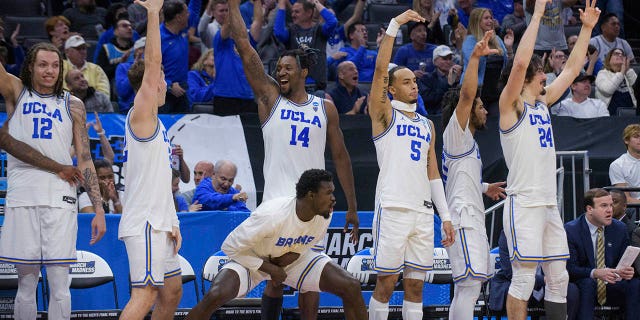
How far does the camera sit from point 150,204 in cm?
793

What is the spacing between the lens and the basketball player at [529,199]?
8984 mm

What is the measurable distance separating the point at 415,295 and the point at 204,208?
317 centimetres

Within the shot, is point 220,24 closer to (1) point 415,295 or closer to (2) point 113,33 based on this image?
(2) point 113,33

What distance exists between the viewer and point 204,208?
1122cm

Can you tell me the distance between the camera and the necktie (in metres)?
10.4

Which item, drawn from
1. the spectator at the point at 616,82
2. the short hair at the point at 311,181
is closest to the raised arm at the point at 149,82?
the short hair at the point at 311,181

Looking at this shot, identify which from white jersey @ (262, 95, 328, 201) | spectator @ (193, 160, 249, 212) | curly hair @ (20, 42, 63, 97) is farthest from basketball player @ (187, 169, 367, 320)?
spectator @ (193, 160, 249, 212)

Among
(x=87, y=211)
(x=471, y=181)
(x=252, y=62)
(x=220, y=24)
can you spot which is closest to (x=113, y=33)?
(x=220, y=24)

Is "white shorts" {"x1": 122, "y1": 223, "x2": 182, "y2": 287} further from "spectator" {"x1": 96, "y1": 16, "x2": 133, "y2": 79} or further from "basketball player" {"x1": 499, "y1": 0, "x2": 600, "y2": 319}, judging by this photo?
"spectator" {"x1": 96, "y1": 16, "x2": 133, "y2": 79}

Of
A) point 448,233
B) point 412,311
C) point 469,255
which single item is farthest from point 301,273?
point 469,255

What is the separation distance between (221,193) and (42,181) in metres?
3.00

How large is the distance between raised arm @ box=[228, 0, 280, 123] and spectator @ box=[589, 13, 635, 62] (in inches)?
329

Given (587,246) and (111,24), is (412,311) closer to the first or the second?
(587,246)

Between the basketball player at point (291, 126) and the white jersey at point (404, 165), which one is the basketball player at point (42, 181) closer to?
the basketball player at point (291, 126)
